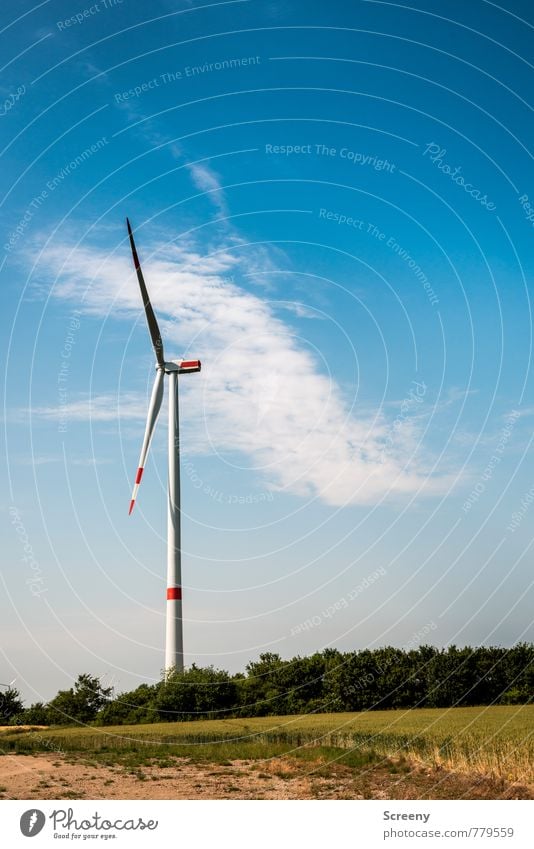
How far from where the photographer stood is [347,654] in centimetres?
8938

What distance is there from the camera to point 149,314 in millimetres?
67312

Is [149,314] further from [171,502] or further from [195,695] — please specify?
[195,695]

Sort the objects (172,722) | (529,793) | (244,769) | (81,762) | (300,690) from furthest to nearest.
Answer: (300,690) → (172,722) → (81,762) → (244,769) → (529,793)

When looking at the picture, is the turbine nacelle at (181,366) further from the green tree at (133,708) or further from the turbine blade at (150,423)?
the green tree at (133,708)

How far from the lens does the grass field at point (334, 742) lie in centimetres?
3488

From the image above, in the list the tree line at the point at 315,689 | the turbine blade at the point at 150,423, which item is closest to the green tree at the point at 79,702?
the tree line at the point at 315,689

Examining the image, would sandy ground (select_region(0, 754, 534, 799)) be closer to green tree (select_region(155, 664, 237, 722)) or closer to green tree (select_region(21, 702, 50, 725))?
green tree (select_region(155, 664, 237, 722))

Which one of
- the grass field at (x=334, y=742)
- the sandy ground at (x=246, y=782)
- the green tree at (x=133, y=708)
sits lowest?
the sandy ground at (x=246, y=782)

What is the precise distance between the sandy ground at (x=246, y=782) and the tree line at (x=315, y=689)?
28582 millimetres

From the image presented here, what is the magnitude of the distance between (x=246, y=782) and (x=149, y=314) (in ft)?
140

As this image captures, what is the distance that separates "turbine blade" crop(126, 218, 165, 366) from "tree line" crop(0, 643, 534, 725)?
91.5 ft
